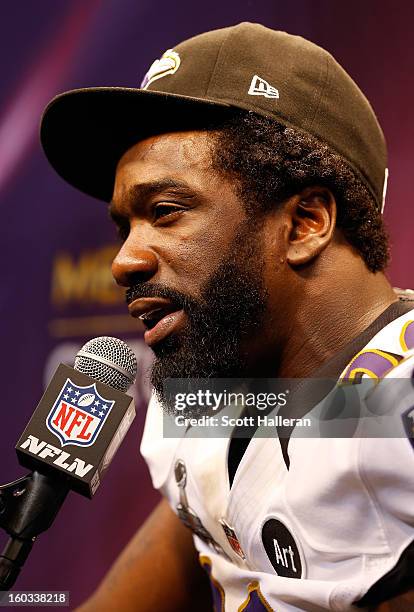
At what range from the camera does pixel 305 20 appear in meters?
1.41

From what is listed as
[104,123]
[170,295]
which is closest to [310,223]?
[170,295]

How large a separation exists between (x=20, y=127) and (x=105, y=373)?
1.09 metres

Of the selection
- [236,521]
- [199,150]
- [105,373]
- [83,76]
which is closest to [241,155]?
[199,150]

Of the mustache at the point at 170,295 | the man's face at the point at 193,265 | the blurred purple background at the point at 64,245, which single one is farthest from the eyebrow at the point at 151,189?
the blurred purple background at the point at 64,245

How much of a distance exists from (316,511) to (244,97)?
52 cm

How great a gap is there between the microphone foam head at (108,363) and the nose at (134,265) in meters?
0.16

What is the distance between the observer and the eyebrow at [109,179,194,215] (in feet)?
3.28

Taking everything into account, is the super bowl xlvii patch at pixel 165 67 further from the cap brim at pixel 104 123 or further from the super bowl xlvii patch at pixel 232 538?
the super bowl xlvii patch at pixel 232 538

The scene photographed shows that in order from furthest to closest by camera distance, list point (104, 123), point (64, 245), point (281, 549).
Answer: point (64, 245) → point (104, 123) → point (281, 549)

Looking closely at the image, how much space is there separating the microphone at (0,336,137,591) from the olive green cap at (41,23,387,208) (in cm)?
41

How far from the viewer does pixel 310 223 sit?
1032mm

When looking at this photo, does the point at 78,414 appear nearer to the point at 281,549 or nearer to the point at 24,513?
the point at 24,513

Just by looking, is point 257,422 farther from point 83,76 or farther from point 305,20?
point 83,76

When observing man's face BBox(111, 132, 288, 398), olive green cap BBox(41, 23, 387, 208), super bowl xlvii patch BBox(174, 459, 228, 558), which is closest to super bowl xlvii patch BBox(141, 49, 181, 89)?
olive green cap BBox(41, 23, 387, 208)
